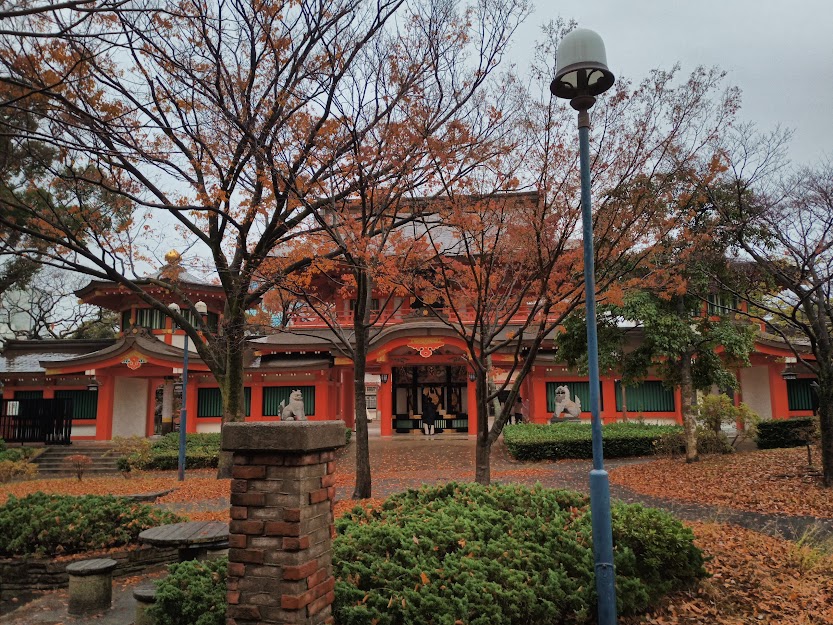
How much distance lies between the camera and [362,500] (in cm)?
1048

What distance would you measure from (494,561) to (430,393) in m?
23.0

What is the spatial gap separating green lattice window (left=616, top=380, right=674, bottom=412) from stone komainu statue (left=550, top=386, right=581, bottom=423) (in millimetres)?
1933

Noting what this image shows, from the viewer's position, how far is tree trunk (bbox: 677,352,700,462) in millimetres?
15430

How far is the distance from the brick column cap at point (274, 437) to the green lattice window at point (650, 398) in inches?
864

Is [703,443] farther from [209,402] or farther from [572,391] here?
[209,402]

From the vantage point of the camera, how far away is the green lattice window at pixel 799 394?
2289 cm

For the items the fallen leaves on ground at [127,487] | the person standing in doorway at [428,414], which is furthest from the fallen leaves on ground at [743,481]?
the person standing in doorway at [428,414]

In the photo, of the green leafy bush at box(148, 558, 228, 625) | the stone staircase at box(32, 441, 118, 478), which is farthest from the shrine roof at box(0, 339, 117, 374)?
the green leafy bush at box(148, 558, 228, 625)

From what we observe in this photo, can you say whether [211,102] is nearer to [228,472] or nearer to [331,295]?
[228,472]

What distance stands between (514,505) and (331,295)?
68.0 feet

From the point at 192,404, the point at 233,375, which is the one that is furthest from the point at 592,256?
the point at 192,404

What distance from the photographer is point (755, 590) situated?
514cm

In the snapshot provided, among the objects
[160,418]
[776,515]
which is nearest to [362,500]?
[776,515]

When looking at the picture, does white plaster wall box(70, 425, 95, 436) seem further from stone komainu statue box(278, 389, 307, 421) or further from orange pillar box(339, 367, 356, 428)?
orange pillar box(339, 367, 356, 428)
